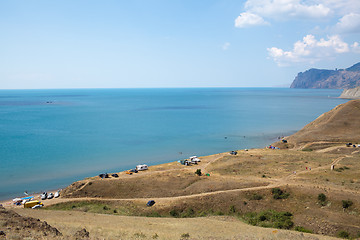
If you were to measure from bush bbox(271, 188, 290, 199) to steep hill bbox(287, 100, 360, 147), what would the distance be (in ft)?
155

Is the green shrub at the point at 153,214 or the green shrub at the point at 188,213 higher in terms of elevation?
the green shrub at the point at 188,213

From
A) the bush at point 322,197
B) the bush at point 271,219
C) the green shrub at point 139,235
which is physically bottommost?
the bush at point 271,219

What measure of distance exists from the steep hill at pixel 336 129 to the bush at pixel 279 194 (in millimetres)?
47174

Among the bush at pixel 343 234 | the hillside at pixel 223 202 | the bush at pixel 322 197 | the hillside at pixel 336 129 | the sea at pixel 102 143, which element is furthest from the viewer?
the hillside at pixel 336 129

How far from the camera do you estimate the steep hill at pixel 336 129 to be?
82125 mm

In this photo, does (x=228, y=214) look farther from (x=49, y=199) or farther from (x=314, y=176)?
(x=49, y=199)

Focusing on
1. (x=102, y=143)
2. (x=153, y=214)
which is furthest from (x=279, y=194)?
(x=102, y=143)

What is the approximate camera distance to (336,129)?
88.7 m

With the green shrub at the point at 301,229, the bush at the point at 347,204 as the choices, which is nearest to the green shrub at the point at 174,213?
the green shrub at the point at 301,229

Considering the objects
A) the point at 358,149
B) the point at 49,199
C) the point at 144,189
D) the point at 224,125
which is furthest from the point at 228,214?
the point at 224,125

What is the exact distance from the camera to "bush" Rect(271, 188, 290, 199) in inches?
1537

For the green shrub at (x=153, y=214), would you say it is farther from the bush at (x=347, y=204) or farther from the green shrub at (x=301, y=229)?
the bush at (x=347, y=204)

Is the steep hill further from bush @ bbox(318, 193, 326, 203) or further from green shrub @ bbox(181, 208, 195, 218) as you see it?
green shrub @ bbox(181, 208, 195, 218)

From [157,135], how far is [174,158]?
111ft
